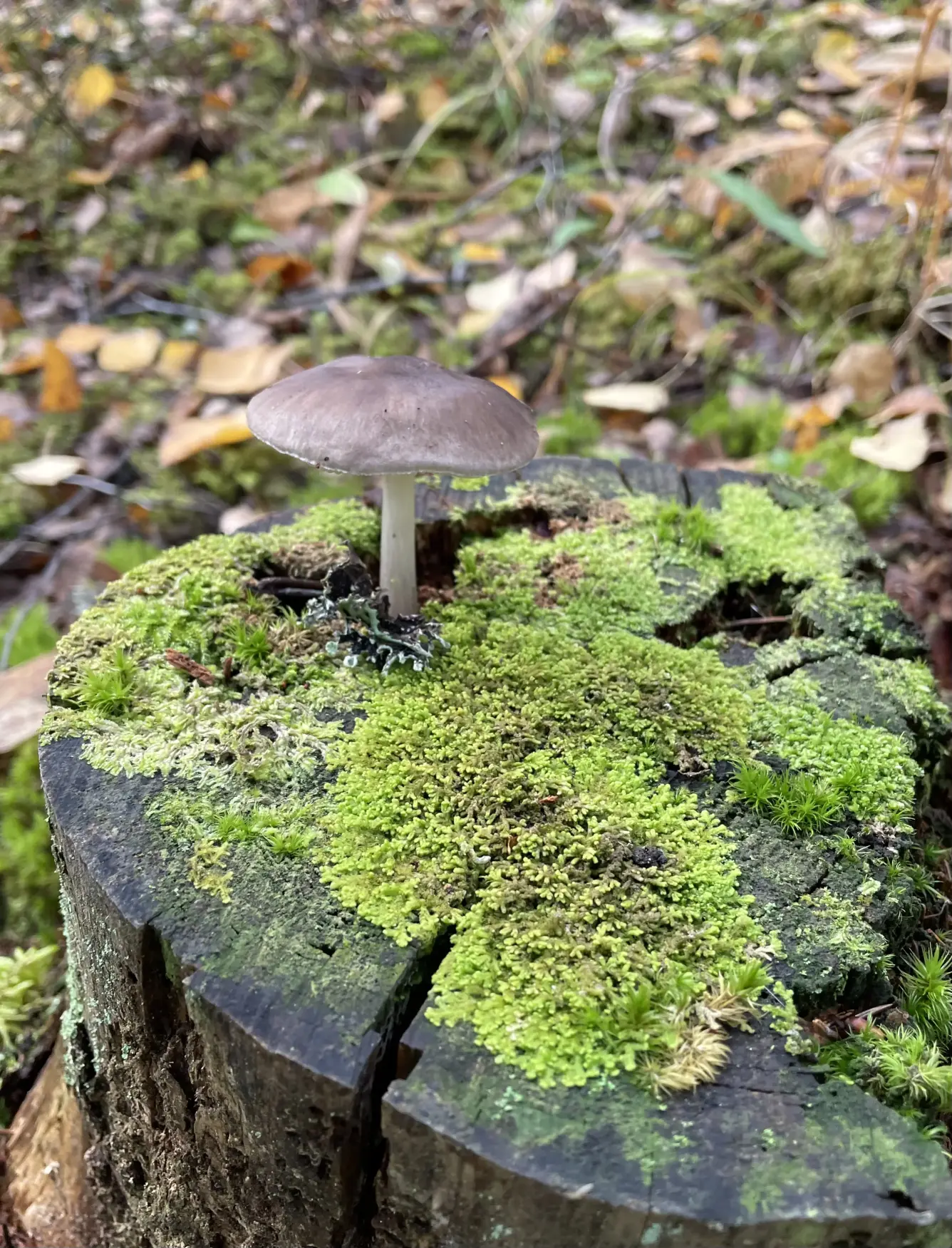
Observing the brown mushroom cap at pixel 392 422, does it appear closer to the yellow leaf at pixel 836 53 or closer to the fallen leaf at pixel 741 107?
the fallen leaf at pixel 741 107

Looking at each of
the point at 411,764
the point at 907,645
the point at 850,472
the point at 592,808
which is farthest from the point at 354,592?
the point at 850,472

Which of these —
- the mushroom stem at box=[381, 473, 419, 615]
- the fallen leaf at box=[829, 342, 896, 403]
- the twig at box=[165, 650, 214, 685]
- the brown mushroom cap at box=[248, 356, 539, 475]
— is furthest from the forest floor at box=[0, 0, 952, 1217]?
the brown mushroom cap at box=[248, 356, 539, 475]

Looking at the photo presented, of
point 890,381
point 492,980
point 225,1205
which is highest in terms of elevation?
point 492,980

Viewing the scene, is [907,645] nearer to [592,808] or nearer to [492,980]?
[592,808]

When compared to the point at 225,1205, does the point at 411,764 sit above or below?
above

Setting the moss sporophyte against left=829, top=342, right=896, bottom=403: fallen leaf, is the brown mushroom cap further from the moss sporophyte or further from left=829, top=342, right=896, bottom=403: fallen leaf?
left=829, top=342, right=896, bottom=403: fallen leaf

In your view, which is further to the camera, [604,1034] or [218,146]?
[218,146]

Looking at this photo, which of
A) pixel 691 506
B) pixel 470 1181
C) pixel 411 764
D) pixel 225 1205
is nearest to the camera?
pixel 470 1181

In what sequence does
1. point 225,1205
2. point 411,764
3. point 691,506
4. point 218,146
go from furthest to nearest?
point 218,146
point 691,506
point 411,764
point 225,1205

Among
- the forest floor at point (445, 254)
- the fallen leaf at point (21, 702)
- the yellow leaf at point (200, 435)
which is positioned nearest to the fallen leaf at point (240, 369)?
the forest floor at point (445, 254)
